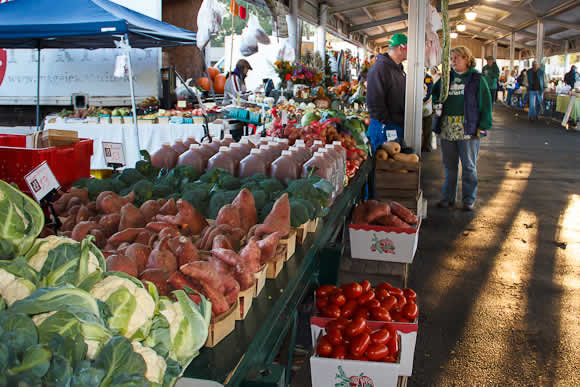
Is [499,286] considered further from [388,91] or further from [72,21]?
[72,21]

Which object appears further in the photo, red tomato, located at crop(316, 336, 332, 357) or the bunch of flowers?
the bunch of flowers

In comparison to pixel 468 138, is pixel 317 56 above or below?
above

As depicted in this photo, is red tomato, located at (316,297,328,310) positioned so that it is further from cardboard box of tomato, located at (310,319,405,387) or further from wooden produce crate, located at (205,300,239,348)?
wooden produce crate, located at (205,300,239,348)

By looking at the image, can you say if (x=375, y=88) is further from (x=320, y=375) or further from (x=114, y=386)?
(x=114, y=386)

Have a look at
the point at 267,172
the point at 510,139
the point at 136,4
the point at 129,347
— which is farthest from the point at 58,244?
the point at 510,139

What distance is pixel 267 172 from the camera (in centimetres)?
275

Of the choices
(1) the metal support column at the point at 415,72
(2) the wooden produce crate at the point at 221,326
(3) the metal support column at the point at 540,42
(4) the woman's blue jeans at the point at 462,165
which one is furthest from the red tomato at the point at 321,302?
(3) the metal support column at the point at 540,42

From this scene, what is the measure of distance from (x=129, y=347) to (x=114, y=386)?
7 cm

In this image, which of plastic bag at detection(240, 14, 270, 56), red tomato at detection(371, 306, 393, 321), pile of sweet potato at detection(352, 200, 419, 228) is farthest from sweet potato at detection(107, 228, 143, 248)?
plastic bag at detection(240, 14, 270, 56)

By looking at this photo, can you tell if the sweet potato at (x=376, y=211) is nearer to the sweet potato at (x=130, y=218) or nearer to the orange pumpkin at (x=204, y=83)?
the sweet potato at (x=130, y=218)

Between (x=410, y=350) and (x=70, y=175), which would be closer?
(x=410, y=350)

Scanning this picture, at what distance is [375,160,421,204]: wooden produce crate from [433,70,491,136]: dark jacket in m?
1.32

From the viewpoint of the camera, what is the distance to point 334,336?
2.08 metres

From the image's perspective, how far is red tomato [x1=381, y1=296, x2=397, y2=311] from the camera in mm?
2408
